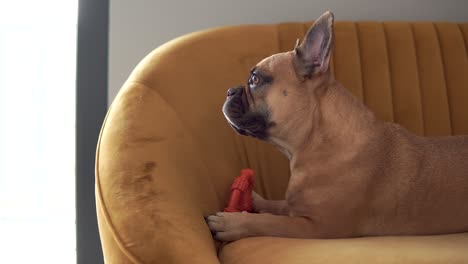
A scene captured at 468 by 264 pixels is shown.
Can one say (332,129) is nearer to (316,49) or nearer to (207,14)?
(316,49)

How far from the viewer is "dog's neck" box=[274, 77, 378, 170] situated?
5.55 ft

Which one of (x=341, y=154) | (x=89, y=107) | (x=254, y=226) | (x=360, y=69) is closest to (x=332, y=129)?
(x=341, y=154)

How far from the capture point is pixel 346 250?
1.33m

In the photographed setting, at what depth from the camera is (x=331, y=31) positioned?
1.60 metres

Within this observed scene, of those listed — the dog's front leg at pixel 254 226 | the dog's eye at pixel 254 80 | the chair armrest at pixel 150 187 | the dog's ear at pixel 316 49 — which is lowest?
the dog's front leg at pixel 254 226

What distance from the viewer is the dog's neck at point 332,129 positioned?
5.55 feet

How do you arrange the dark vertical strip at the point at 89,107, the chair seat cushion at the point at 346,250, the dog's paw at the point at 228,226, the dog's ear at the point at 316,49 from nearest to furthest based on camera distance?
1. the chair seat cushion at the point at 346,250
2. the dog's paw at the point at 228,226
3. the dog's ear at the point at 316,49
4. the dark vertical strip at the point at 89,107

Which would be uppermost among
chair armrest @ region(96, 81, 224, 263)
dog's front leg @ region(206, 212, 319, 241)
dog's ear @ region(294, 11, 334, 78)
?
dog's ear @ region(294, 11, 334, 78)

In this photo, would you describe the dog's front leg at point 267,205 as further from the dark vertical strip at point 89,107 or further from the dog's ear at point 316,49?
the dark vertical strip at point 89,107

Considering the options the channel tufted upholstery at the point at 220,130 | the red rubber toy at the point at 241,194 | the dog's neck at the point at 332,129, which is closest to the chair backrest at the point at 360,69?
the channel tufted upholstery at the point at 220,130

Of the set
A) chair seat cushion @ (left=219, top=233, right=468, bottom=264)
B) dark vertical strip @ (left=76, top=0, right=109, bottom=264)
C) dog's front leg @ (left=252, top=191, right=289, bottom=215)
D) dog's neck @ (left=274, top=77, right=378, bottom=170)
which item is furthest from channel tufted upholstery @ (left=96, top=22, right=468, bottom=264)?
dark vertical strip @ (left=76, top=0, right=109, bottom=264)

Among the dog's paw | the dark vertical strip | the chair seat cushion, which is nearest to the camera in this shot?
the chair seat cushion

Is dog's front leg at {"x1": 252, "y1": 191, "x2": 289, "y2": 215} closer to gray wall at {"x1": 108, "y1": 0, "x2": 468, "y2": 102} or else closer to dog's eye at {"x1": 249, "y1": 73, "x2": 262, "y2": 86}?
dog's eye at {"x1": 249, "y1": 73, "x2": 262, "y2": 86}
